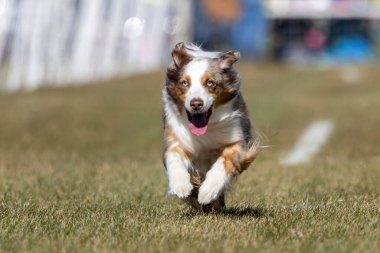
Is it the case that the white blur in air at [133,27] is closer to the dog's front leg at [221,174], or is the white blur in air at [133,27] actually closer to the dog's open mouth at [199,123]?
the dog's front leg at [221,174]

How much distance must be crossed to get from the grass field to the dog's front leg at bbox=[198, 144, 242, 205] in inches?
7.3

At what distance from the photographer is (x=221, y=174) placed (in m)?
6.48

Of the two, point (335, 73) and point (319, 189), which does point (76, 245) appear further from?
point (335, 73)

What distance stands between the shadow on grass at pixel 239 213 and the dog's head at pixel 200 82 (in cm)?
81

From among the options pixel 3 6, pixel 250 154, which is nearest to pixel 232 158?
pixel 250 154

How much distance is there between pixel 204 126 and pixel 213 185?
412 mm

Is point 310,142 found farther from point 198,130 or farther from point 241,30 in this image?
point 241,30

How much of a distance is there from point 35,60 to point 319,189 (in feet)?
66.8

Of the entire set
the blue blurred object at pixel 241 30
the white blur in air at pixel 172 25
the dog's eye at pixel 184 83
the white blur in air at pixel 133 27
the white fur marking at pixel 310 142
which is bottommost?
the blue blurred object at pixel 241 30

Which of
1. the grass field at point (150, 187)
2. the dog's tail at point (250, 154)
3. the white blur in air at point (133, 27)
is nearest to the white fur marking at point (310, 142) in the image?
the grass field at point (150, 187)

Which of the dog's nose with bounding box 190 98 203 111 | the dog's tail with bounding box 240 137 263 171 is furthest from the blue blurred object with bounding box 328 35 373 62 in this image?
the dog's nose with bounding box 190 98 203 111

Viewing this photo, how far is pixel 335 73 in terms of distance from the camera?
39.8m

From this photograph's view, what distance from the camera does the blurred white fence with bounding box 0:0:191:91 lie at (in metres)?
28.7

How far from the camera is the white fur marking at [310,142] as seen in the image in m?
14.6
